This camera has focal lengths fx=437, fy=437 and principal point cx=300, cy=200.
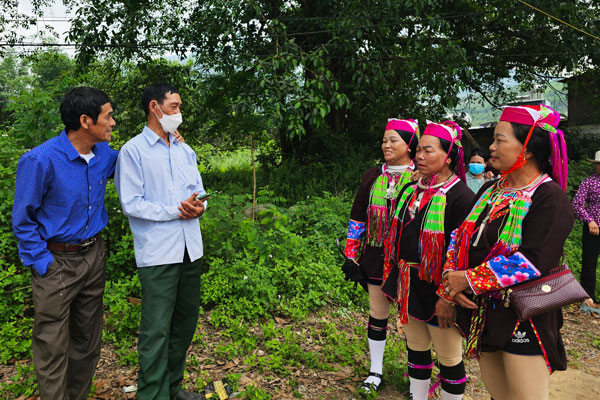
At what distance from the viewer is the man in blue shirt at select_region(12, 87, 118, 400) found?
2.63 meters

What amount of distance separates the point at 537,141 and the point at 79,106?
2687 mm

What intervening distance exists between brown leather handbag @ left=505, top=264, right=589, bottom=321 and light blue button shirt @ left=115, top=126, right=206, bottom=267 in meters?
2.05

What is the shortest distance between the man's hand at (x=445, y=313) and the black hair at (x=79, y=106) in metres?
2.45

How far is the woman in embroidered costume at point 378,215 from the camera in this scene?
348 centimetres

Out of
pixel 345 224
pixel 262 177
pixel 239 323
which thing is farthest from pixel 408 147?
pixel 262 177

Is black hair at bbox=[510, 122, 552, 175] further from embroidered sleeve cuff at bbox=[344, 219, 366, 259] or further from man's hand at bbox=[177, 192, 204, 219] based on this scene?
man's hand at bbox=[177, 192, 204, 219]

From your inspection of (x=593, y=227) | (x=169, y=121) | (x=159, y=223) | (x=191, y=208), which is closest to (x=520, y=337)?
(x=191, y=208)

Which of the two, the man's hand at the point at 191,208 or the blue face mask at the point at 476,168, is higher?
the man's hand at the point at 191,208

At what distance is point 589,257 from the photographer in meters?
5.92

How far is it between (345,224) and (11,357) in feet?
15.6

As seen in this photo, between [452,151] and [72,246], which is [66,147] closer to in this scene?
[72,246]

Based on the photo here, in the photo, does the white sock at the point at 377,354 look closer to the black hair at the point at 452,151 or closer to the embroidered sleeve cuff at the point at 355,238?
the embroidered sleeve cuff at the point at 355,238

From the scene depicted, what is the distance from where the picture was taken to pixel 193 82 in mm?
9625

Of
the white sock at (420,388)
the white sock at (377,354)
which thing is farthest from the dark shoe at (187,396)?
the white sock at (420,388)
